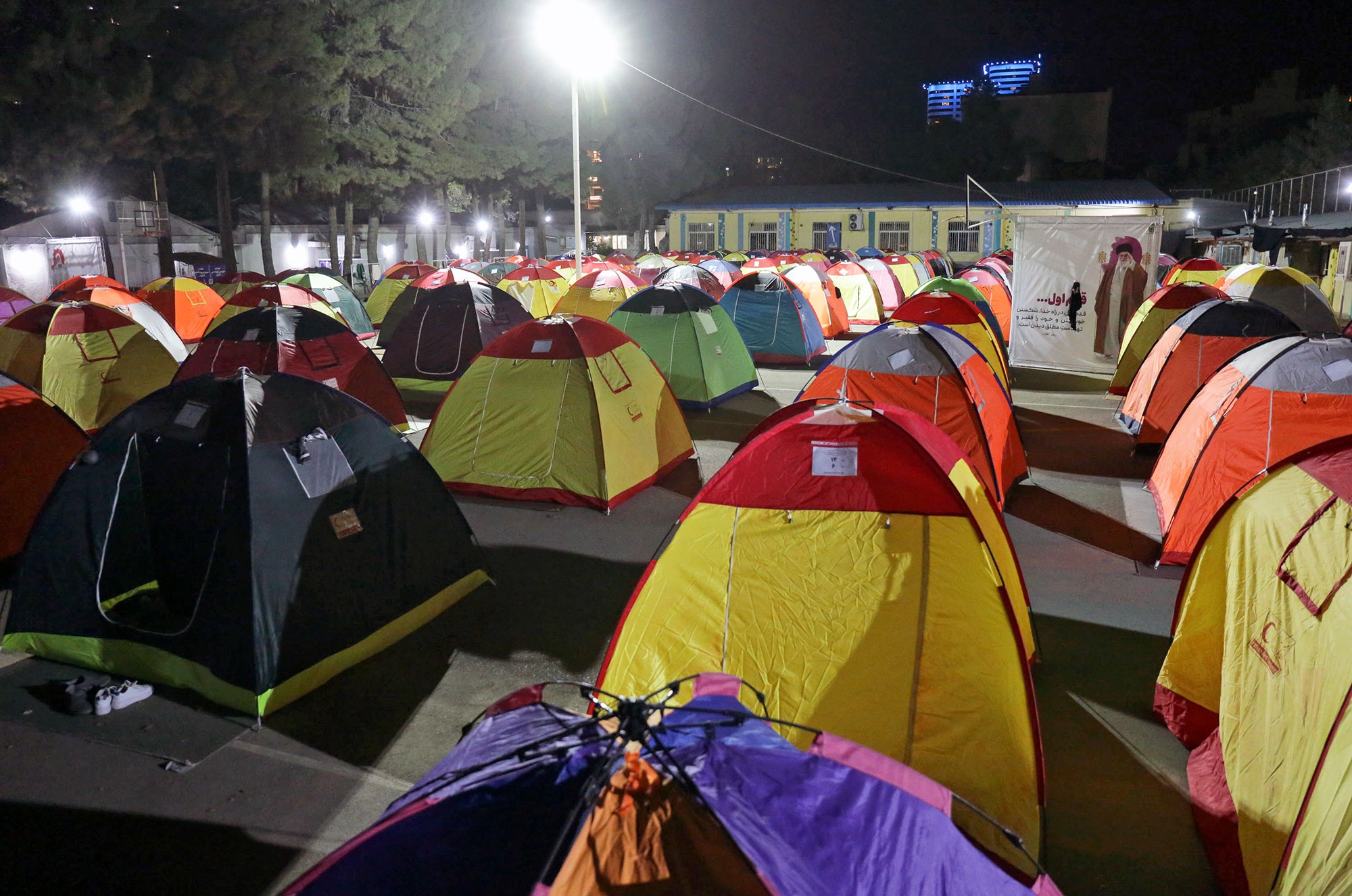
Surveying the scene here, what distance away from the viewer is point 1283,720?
11.7ft

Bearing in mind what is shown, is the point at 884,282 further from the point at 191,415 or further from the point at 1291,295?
the point at 191,415

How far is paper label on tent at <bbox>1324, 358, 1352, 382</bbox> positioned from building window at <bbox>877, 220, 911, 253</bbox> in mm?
43194

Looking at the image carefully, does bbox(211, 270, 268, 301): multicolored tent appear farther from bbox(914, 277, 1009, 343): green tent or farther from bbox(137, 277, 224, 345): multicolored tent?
bbox(914, 277, 1009, 343): green tent

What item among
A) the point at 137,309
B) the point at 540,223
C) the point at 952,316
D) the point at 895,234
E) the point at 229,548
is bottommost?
the point at 229,548

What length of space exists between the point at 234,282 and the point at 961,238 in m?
36.9

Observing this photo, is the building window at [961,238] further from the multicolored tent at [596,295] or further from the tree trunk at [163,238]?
the tree trunk at [163,238]

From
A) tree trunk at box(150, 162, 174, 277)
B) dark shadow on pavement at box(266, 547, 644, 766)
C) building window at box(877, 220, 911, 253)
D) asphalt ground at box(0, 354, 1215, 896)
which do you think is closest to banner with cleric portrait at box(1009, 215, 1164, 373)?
asphalt ground at box(0, 354, 1215, 896)

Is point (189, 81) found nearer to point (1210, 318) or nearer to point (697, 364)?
point (697, 364)

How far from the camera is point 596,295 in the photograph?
56.5 ft

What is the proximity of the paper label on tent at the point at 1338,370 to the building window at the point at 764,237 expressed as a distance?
4445 cm

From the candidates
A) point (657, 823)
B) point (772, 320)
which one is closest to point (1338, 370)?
point (657, 823)

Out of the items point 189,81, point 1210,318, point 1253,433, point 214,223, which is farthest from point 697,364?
point 214,223

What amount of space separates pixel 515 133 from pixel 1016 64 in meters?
98.0

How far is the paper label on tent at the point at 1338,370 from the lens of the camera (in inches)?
261
